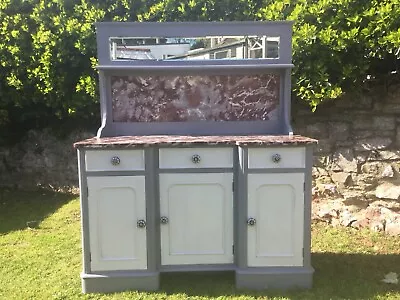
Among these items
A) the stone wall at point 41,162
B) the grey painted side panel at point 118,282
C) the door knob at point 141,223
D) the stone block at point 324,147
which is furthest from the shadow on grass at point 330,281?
the stone wall at point 41,162

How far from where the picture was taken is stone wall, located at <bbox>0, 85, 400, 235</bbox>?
4.14m

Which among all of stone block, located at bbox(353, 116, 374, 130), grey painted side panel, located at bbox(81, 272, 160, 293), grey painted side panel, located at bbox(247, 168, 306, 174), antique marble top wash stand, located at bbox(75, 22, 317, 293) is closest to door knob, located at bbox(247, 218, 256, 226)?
antique marble top wash stand, located at bbox(75, 22, 317, 293)

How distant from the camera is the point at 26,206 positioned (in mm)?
5355

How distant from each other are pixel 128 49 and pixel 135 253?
Result: 156cm

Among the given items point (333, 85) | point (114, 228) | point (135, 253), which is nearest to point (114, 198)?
point (114, 228)

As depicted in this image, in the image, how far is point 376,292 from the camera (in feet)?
10.2

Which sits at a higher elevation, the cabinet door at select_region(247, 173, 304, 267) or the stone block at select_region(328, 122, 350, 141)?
the stone block at select_region(328, 122, 350, 141)

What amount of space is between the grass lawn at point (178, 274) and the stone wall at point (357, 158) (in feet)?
0.58

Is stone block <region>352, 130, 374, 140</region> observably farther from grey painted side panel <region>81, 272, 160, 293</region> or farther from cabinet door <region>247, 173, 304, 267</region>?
grey painted side panel <region>81, 272, 160, 293</region>

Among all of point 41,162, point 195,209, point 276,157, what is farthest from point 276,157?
point 41,162

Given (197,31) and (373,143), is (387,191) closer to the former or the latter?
(373,143)

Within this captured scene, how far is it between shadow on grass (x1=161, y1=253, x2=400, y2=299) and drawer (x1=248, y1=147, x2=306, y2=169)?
869mm

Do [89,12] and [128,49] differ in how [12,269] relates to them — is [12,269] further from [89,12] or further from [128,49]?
[89,12]

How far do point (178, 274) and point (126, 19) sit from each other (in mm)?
2867
